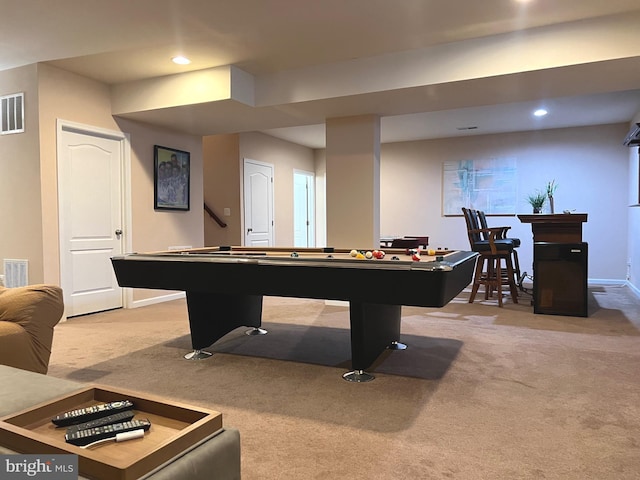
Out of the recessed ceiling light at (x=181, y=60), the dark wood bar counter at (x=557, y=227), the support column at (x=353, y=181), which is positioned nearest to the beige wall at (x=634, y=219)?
the dark wood bar counter at (x=557, y=227)

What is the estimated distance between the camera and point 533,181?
745 centimetres

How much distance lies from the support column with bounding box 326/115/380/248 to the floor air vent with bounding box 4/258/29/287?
308cm

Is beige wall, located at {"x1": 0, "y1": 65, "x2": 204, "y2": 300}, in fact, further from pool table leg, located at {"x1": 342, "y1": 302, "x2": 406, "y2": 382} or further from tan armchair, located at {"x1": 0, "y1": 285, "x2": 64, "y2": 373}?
pool table leg, located at {"x1": 342, "y1": 302, "x2": 406, "y2": 382}

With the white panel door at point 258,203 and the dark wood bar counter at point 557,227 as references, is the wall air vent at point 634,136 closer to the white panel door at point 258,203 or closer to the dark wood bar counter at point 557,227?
→ the dark wood bar counter at point 557,227

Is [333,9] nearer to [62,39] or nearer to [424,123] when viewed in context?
[62,39]

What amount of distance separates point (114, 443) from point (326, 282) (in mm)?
1550

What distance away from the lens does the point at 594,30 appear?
3416 mm

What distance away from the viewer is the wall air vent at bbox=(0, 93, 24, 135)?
434cm

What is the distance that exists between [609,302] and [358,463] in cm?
477

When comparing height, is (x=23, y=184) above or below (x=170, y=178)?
below

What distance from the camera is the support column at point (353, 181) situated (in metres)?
5.00

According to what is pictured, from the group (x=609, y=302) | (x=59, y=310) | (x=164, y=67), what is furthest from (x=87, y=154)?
(x=609, y=302)

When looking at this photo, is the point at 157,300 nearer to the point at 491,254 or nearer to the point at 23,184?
the point at 23,184

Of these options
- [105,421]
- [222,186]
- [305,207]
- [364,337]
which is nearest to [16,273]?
[222,186]
